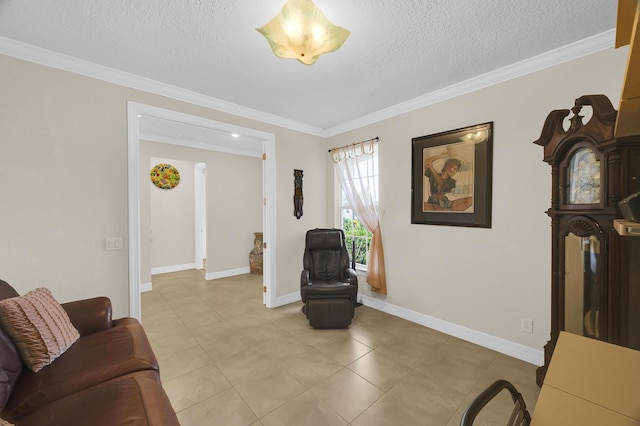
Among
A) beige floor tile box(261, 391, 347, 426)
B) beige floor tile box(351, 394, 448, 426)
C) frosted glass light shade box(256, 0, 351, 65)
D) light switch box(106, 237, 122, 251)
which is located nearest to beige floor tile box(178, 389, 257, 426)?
beige floor tile box(261, 391, 347, 426)

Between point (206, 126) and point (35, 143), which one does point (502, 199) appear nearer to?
point (206, 126)

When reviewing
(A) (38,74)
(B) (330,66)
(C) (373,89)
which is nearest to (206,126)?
(A) (38,74)

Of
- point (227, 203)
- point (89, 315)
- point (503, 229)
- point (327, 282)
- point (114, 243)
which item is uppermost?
point (227, 203)

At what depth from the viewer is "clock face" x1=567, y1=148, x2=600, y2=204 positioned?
1.67 m

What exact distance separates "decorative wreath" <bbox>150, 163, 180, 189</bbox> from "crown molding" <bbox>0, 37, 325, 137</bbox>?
326 centimetres

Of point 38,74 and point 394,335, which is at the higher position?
point 38,74

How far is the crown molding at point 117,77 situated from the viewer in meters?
2.02

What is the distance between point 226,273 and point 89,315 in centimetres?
353

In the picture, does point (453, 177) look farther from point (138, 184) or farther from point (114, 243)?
point (114, 243)

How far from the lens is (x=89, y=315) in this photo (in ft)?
6.02

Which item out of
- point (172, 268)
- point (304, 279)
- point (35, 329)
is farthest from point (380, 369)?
point (172, 268)

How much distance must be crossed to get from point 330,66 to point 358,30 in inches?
19.0

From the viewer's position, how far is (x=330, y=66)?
231 centimetres

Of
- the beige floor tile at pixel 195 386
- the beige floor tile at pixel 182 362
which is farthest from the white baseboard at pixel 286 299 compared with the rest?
the beige floor tile at pixel 195 386
